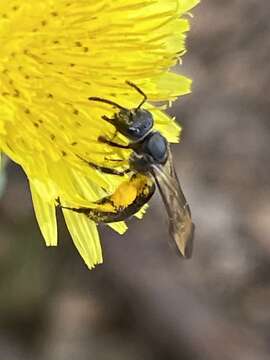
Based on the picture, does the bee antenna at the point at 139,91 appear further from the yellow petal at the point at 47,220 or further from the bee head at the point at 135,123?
the yellow petal at the point at 47,220

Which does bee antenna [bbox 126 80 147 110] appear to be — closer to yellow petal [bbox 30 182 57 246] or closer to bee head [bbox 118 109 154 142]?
bee head [bbox 118 109 154 142]

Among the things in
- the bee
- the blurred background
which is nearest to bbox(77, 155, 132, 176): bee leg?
the bee

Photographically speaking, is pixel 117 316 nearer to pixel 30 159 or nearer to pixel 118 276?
pixel 118 276

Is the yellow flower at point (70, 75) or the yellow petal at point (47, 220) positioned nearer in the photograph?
the yellow flower at point (70, 75)

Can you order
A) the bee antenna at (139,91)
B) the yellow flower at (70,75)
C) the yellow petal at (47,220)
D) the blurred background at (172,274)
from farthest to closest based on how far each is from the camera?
the blurred background at (172,274)
the yellow petal at (47,220)
the bee antenna at (139,91)
the yellow flower at (70,75)

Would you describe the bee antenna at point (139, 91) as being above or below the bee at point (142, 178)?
above

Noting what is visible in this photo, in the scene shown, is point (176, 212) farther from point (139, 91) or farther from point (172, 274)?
point (172, 274)

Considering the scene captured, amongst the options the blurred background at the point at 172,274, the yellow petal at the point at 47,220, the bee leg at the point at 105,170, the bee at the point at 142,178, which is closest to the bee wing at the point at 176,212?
the bee at the point at 142,178

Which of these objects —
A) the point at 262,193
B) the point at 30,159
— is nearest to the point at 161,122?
the point at 30,159
